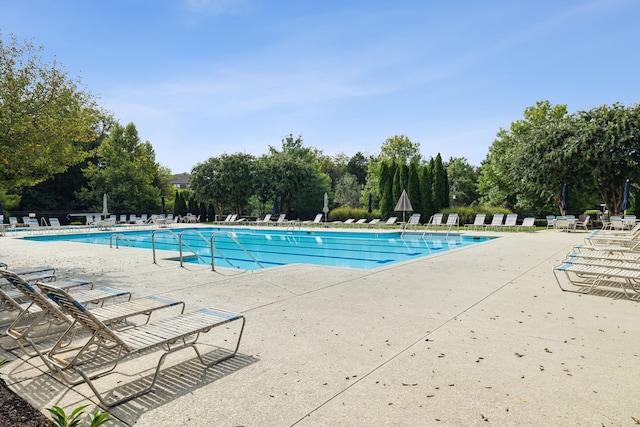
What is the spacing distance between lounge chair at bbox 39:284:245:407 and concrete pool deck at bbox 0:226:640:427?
0.13 m

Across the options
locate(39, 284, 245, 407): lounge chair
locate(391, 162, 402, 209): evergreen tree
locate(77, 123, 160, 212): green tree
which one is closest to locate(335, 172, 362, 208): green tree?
locate(391, 162, 402, 209): evergreen tree

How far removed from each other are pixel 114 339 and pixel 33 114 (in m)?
6.94

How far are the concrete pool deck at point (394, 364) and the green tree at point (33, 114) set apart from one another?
358 cm

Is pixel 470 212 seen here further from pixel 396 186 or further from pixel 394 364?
pixel 394 364

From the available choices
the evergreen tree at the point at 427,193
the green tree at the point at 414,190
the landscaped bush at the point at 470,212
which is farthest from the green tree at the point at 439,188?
the landscaped bush at the point at 470,212

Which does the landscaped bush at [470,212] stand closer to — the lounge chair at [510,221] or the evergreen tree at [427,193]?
the evergreen tree at [427,193]

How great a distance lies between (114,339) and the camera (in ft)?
8.71

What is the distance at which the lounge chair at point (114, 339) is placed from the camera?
8.68ft

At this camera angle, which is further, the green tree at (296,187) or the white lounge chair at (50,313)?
the green tree at (296,187)

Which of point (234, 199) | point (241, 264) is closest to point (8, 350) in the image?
point (241, 264)

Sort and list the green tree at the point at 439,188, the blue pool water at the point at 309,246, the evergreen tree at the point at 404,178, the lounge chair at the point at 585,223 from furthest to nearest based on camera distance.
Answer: the evergreen tree at the point at 404,178, the green tree at the point at 439,188, the lounge chair at the point at 585,223, the blue pool water at the point at 309,246

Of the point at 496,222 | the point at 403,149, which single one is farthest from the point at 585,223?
the point at 403,149

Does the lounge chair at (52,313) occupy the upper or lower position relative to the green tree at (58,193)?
lower

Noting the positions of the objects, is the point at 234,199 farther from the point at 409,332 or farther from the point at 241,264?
the point at 409,332
